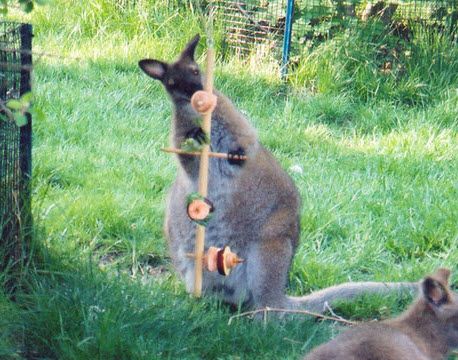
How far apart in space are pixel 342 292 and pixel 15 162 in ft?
6.01

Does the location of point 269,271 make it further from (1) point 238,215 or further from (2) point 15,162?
(2) point 15,162

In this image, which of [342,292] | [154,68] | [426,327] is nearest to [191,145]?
[154,68]

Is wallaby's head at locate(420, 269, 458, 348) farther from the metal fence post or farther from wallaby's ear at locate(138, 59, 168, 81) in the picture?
the metal fence post

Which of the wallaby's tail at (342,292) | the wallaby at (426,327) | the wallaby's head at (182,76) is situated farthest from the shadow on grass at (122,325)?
the wallaby's head at (182,76)

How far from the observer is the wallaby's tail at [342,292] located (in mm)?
4938

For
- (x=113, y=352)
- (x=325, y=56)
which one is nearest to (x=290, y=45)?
(x=325, y=56)

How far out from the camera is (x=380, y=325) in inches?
161

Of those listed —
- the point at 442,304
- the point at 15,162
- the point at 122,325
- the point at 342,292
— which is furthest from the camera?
the point at 342,292

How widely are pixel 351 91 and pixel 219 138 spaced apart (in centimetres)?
403

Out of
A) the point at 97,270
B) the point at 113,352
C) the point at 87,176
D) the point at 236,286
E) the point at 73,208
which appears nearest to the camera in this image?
the point at 113,352

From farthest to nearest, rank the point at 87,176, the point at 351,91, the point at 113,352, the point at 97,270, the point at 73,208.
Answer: the point at 351,91 → the point at 87,176 → the point at 73,208 → the point at 97,270 → the point at 113,352

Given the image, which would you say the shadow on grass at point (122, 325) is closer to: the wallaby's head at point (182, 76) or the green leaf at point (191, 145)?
the green leaf at point (191, 145)

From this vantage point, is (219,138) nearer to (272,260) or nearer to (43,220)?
(272,260)

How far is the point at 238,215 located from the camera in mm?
5023
